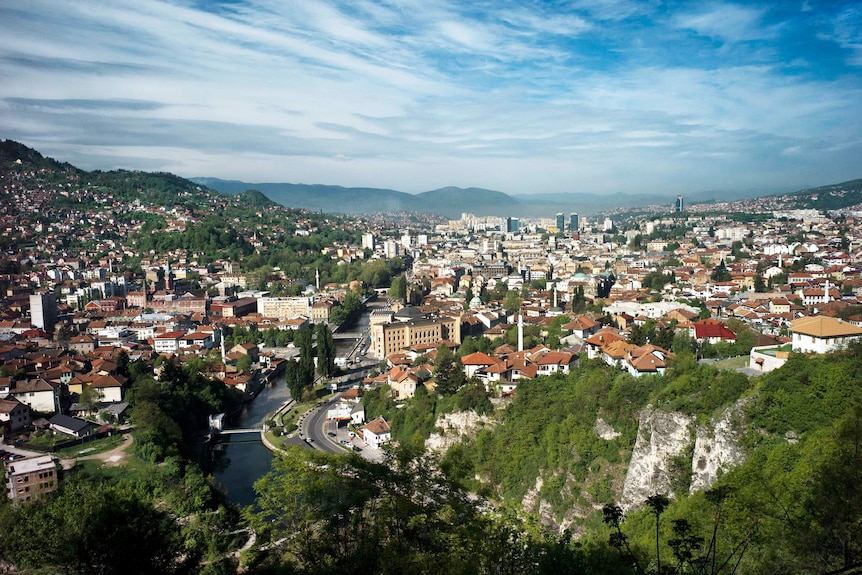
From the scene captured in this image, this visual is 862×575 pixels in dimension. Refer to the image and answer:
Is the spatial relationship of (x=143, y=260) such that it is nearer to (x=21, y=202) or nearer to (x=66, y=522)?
(x=21, y=202)

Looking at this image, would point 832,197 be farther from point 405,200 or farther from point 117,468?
point 405,200

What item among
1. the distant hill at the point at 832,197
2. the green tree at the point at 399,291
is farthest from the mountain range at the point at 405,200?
→ the green tree at the point at 399,291

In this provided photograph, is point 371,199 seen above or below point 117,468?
above

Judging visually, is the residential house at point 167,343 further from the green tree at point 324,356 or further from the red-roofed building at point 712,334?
the red-roofed building at point 712,334

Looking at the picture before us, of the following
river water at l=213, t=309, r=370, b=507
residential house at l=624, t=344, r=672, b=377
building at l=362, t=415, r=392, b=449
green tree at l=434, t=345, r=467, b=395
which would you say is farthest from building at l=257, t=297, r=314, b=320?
residential house at l=624, t=344, r=672, b=377

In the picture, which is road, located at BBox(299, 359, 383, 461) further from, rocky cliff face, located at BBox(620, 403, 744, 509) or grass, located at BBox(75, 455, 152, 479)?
rocky cliff face, located at BBox(620, 403, 744, 509)

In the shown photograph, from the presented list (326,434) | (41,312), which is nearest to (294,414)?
(326,434)
